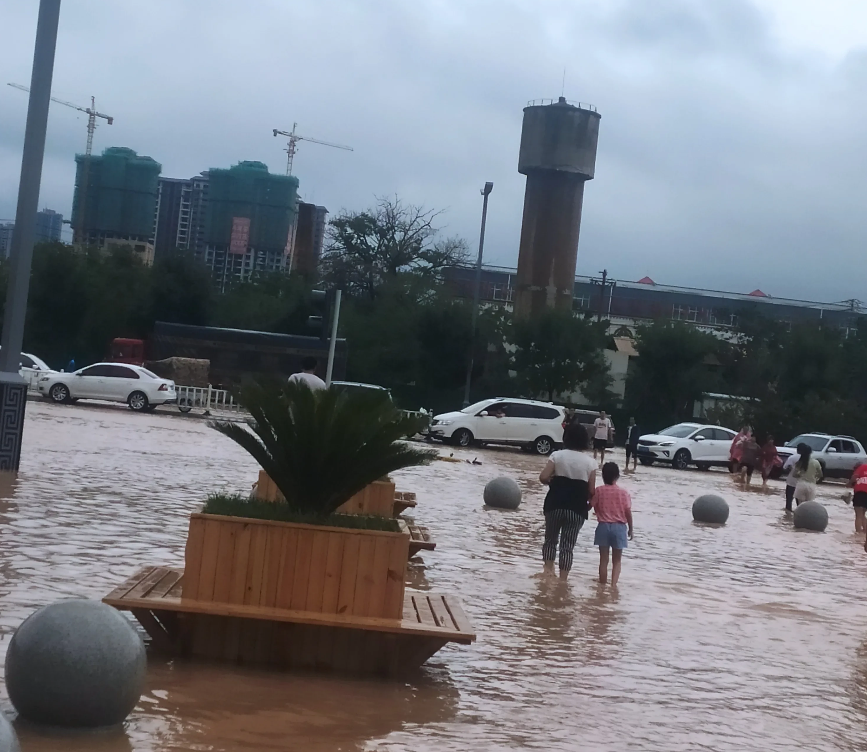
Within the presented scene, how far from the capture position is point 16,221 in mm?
15648

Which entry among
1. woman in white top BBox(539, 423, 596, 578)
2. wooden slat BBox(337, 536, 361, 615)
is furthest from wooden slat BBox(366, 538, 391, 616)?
woman in white top BBox(539, 423, 596, 578)

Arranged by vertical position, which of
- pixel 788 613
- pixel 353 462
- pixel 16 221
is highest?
pixel 16 221

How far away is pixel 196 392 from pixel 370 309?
30.0m

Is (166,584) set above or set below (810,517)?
above

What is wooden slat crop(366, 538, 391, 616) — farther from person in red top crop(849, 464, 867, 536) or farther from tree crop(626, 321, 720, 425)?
tree crop(626, 321, 720, 425)

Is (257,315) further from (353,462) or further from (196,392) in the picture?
(353,462)

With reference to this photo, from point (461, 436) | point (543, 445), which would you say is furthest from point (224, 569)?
point (543, 445)

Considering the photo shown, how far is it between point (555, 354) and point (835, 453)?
19966 mm

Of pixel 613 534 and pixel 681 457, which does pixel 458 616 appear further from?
pixel 681 457

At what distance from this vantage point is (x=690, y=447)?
1677 inches

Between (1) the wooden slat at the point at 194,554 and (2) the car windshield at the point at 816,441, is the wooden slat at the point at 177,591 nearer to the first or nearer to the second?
(1) the wooden slat at the point at 194,554

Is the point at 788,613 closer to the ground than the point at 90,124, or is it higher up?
closer to the ground

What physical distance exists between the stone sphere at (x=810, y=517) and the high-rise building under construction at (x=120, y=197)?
348 ft

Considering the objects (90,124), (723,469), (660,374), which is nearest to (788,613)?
(723,469)
